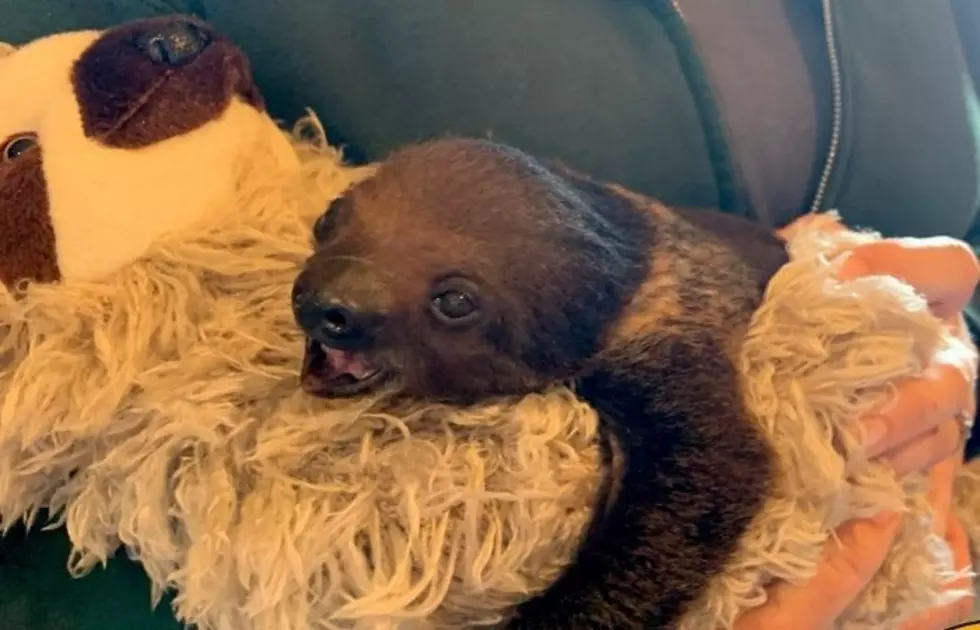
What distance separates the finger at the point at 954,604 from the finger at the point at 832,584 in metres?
0.10

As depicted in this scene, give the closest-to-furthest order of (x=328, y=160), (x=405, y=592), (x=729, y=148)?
1. (x=405, y=592)
2. (x=328, y=160)
3. (x=729, y=148)

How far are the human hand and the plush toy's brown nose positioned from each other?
453mm

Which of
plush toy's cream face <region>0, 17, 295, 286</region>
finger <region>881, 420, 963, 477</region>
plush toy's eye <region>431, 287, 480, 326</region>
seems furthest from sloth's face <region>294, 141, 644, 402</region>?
finger <region>881, 420, 963, 477</region>

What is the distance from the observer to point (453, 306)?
56 centimetres

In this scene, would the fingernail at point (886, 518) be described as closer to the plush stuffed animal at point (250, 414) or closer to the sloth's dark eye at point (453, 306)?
the plush stuffed animal at point (250, 414)

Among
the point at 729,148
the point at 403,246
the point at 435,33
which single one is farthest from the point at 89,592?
the point at 729,148

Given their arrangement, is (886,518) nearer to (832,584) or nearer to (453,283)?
(832,584)

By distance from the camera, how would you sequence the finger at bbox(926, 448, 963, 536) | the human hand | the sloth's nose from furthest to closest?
A: the finger at bbox(926, 448, 963, 536), the human hand, the sloth's nose

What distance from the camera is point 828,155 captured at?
918mm

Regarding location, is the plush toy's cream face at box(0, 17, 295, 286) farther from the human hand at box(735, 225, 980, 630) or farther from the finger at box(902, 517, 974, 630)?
the finger at box(902, 517, 974, 630)

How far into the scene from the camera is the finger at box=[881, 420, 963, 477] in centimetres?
68

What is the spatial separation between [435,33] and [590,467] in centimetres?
39

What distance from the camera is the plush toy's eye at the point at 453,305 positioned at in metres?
0.56

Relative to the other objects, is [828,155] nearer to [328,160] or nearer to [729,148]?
[729,148]
